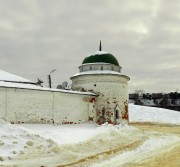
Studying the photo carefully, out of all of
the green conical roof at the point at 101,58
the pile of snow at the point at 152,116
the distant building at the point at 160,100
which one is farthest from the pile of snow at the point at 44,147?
the distant building at the point at 160,100

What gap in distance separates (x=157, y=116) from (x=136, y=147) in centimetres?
3124

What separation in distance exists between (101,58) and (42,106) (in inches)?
375

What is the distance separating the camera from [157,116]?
4700 centimetres

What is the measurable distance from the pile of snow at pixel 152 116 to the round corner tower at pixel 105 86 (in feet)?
51.5

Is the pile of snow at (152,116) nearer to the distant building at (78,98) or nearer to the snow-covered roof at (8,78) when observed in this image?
the distant building at (78,98)

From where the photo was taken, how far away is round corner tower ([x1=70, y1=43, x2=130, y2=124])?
28.3 meters

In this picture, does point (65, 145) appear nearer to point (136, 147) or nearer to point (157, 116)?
point (136, 147)

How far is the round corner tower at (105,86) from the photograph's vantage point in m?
28.3

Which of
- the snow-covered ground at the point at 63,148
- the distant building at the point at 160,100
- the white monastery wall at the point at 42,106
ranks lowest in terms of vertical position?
the snow-covered ground at the point at 63,148

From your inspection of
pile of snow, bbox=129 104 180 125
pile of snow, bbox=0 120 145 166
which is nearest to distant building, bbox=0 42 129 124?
pile of snow, bbox=0 120 145 166

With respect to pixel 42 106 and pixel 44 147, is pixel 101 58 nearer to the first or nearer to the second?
pixel 42 106

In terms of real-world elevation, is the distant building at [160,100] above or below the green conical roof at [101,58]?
below

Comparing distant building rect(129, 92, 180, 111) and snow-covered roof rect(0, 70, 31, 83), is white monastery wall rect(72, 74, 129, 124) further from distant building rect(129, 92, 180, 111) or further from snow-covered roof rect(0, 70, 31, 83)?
distant building rect(129, 92, 180, 111)

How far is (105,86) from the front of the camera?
28406 millimetres
